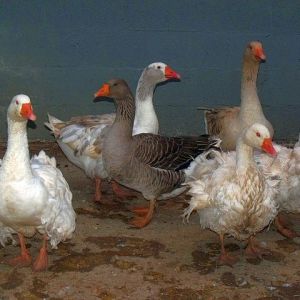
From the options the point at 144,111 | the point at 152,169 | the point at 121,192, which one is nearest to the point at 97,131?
the point at 144,111

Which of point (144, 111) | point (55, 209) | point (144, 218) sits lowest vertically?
point (144, 218)

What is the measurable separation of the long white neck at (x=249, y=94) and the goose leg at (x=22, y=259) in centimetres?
302

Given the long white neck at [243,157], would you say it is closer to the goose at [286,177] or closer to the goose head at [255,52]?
the goose at [286,177]

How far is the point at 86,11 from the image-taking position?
7738 mm

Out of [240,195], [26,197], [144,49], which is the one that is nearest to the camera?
[26,197]

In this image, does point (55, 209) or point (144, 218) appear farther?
point (144, 218)

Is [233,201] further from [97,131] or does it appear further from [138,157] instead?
[97,131]

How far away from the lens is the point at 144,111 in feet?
22.9

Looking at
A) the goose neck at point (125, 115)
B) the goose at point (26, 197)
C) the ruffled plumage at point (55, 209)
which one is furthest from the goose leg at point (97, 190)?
the goose at point (26, 197)

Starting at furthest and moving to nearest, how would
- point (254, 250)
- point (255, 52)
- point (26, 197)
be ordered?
point (255, 52) < point (254, 250) < point (26, 197)

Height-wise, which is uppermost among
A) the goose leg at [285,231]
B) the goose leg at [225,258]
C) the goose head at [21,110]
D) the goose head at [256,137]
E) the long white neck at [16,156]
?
the goose head at [21,110]

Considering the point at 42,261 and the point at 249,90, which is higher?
the point at 249,90

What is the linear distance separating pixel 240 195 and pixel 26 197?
1.81m

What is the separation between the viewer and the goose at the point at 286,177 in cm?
571
